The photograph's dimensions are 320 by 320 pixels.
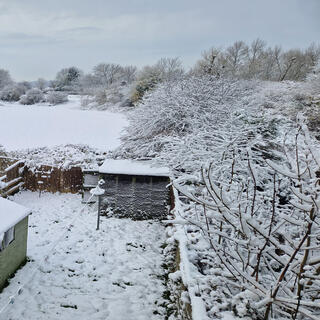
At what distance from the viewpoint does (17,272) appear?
5090 mm

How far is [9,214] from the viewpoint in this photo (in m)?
4.78

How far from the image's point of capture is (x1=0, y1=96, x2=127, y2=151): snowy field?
1110 cm

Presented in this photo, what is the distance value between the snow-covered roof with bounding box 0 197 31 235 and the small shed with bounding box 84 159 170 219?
9.95 ft

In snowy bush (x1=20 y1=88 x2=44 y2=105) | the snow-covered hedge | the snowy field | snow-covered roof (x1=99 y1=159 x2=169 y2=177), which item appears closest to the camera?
the snow-covered hedge

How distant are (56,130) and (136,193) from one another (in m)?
7.38

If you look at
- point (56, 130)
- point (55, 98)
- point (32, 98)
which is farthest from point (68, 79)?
point (56, 130)

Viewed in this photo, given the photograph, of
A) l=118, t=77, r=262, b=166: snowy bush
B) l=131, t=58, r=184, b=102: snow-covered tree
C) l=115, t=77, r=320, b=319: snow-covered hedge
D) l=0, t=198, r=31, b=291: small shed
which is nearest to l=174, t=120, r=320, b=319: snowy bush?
l=115, t=77, r=320, b=319: snow-covered hedge

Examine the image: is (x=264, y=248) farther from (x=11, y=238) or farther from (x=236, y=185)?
(x=11, y=238)

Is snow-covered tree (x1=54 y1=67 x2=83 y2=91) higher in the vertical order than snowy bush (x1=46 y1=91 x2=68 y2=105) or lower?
higher

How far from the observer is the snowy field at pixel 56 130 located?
36.4ft

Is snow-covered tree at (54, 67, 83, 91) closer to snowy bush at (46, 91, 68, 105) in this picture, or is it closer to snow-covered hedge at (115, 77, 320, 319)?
snowy bush at (46, 91, 68, 105)

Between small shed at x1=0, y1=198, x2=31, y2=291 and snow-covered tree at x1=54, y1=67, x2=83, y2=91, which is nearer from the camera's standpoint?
small shed at x1=0, y1=198, x2=31, y2=291

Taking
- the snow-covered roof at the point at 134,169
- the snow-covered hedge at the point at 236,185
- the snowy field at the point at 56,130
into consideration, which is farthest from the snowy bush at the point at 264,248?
the snowy field at the point at 56,130

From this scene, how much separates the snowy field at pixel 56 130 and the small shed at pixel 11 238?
5.87 meters
